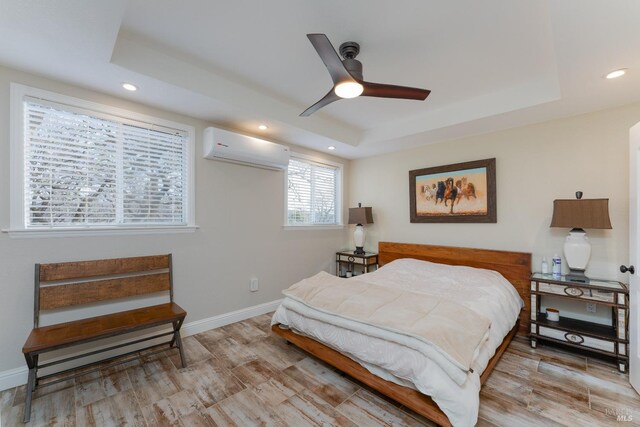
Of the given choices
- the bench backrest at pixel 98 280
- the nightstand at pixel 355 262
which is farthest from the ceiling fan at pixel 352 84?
the nightstand at pixel 355 262

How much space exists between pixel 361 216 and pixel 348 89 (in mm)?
2599

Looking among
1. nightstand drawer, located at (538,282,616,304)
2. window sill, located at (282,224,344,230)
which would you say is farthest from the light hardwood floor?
window sill, located at (282,224,344,230)

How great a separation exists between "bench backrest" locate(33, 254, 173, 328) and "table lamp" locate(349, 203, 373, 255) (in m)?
2.64

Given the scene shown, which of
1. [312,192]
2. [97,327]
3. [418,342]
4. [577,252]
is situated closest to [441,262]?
[577,252]

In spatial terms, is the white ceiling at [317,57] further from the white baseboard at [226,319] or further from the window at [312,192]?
the white baseboard at [226,319]

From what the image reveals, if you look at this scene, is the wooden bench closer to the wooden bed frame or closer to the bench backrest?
the bench backrest

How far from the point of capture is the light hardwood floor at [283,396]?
1739mm

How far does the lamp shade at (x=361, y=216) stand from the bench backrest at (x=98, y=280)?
2.65m

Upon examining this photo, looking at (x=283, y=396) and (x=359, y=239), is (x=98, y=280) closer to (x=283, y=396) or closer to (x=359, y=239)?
(x=283, y=396)

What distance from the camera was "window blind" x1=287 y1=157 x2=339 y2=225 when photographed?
4.00 meters

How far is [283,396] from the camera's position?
1.97m

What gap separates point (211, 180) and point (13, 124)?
1.51m

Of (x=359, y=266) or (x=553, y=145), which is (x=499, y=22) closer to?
(x=553, y=145)

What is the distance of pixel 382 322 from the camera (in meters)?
1.87
